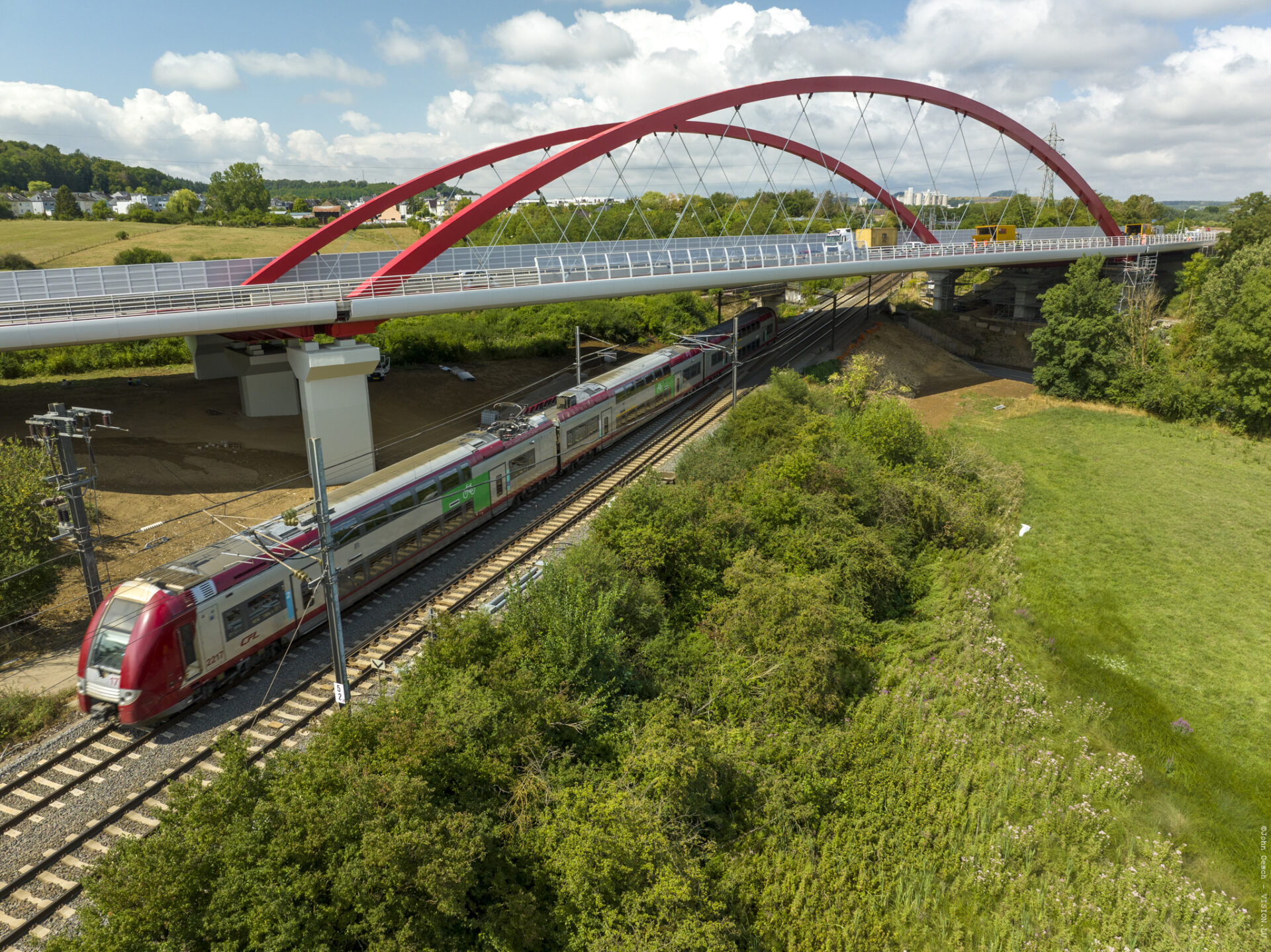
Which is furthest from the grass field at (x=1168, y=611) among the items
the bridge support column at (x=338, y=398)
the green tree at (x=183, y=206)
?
the green tree at (x=183, y=206)

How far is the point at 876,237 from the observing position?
5706 cm

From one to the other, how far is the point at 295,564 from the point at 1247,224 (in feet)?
307

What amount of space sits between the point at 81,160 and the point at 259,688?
217190 millimetres

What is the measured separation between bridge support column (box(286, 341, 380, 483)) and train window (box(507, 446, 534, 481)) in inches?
266

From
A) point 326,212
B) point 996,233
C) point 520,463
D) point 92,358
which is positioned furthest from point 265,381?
point 326,212

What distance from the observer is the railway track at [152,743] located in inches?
516

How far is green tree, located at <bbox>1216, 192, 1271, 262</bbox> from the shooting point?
240 feet

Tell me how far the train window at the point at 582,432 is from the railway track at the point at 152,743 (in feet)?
19.1

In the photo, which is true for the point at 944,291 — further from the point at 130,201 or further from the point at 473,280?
the point at 130,201

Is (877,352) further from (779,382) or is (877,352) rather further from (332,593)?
(332,593)

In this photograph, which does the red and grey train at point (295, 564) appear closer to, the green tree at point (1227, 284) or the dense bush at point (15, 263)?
the green tree at point (1227, 284)

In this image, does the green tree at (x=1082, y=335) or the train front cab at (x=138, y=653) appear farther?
the green tree at (x=1082, y=335)

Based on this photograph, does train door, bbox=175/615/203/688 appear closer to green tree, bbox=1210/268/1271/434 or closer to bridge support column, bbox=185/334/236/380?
bridge support column, bbox=185/334/236/380

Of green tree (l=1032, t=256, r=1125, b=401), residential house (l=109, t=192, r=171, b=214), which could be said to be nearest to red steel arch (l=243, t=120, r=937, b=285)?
green tree (l=1032, t=256, r=1125, b=401)
